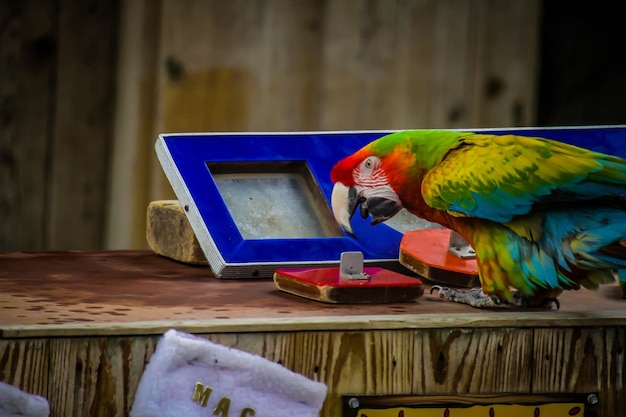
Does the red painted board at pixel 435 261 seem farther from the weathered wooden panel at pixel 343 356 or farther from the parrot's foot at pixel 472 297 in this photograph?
the weathered wooden panel at pixel 343 356

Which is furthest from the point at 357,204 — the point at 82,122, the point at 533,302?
the point at 82,122

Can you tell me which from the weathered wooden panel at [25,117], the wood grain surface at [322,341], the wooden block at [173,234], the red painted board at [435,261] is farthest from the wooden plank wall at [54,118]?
the red painted board at [435,261]

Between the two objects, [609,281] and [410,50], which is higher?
[410,50]

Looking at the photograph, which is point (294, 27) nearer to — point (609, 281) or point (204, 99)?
point (204, 99)

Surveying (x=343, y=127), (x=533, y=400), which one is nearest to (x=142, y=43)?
(x=343, y=127)

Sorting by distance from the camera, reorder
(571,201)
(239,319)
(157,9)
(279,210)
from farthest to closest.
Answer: (157,9)
(279,210)
(571,201)
(239,319)

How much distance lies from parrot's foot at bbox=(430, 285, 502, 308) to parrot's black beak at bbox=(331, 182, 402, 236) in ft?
0.61

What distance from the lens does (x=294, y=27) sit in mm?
3027

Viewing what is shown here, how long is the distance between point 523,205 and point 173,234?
33.4 inches

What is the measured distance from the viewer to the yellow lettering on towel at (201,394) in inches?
72.1

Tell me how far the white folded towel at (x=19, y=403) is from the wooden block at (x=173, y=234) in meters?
0.75

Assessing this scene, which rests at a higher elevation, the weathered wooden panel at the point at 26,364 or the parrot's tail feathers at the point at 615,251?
the parrot's tail feathers at the point at 615,251

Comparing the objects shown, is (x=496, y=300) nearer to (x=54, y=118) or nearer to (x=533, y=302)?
(x=533, y=302)

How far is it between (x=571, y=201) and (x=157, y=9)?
1356 millimetres
